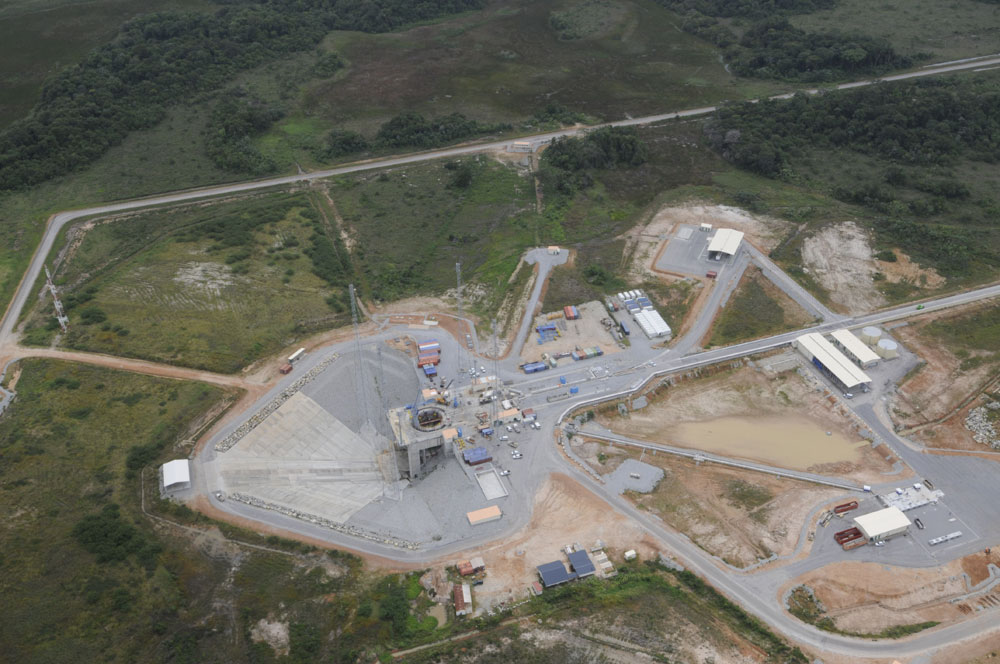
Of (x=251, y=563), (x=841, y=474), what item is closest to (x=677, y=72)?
(x=841, y=474)

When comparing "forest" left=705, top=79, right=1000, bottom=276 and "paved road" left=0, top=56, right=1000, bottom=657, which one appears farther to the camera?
"forest" left=705, top=79, right=1000, bottom=276

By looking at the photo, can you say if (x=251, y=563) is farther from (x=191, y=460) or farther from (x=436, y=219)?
(x=436, y=219)

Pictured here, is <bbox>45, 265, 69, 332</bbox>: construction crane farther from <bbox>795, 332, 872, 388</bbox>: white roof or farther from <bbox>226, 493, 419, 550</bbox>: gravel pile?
<bbox>795, 332, 872, 388</bbox>: white roof

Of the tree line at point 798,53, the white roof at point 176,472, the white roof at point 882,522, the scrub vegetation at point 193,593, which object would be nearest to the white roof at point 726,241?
the white roof at point 882,522

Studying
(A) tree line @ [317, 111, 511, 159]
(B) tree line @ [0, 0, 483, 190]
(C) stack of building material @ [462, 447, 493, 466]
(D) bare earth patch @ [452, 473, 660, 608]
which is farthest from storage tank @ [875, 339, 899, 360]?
(B) tree line @ [0, 0, 483, 190]

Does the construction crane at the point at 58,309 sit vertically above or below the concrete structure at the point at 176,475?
above

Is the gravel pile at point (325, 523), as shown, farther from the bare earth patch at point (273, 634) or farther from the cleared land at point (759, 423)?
the cleared land at point (759, 423)
